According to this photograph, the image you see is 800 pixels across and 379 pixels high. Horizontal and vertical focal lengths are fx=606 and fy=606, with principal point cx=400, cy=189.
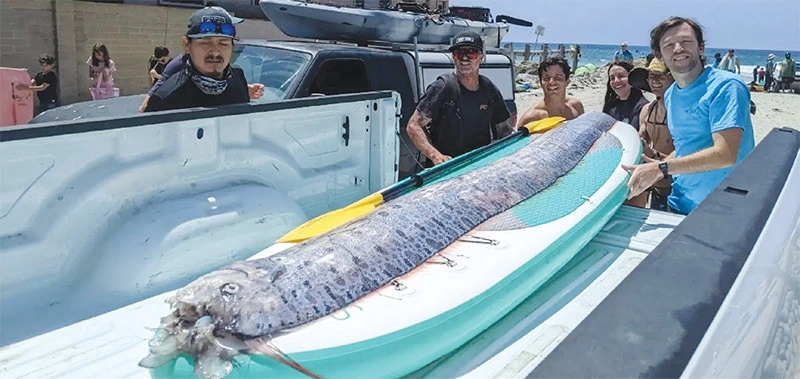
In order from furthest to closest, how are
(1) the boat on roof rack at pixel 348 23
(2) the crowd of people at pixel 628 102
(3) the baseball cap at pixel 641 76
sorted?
1. (1) the boat on roof rack at pixel 348 23
2. (3) the baseball cap at pixel 641 76
3. (2) the crowd of people at pixel 628 102

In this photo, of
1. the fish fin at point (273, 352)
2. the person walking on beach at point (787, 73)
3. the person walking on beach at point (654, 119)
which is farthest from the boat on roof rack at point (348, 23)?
the person walking on beach at point (787, 73)

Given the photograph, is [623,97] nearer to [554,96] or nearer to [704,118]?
[554,96]

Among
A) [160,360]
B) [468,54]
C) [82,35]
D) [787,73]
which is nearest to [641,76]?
[468,54]

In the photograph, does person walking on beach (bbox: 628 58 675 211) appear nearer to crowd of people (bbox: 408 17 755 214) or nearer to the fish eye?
crowd of people (bbox: 408 17 755 214)

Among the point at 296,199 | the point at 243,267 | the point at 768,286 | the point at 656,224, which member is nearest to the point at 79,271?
the point at 243,267

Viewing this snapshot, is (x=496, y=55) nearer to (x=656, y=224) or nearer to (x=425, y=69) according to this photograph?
(x=425, y=69)

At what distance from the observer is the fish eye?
2.10 meters

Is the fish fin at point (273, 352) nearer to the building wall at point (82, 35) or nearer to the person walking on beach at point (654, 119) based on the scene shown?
the person walking on beach at point (654, 119)

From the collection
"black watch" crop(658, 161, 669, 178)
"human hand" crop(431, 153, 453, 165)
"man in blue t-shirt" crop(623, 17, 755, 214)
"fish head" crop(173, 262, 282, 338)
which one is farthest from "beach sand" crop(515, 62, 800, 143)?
"fish head" crop(173, 262, 282, 338)

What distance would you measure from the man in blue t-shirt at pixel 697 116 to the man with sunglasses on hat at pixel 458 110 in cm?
153

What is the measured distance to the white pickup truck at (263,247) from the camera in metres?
1.31

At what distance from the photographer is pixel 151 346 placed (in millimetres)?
1953

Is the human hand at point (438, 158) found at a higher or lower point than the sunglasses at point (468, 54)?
lower

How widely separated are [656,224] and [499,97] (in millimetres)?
1832
